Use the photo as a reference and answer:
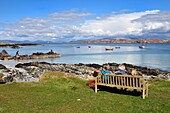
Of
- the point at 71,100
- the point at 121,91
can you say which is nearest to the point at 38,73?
the point at 121,91

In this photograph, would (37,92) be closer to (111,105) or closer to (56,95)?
(56,95)

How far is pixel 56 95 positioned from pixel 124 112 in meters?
5.29

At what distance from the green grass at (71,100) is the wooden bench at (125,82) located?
57 centimetres

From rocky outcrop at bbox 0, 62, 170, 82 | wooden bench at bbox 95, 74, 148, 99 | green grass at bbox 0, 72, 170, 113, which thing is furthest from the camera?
rocky outcrop at bbox 0, 62, 170, 82

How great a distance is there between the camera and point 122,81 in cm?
1565

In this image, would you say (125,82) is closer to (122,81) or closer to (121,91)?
(122,81)

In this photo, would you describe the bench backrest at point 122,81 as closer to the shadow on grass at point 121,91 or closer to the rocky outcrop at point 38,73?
the shadow on grass at point 121,91

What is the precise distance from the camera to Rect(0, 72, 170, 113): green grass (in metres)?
12.2

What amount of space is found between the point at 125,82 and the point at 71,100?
145 inches

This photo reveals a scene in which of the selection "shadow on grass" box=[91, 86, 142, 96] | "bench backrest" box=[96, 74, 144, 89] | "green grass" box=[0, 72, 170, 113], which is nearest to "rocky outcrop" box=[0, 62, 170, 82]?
"shadow on grass" box=[91, 86, 142, 96]

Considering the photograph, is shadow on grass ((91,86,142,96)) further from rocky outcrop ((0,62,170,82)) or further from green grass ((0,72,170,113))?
A: rocky outcrop ((0,62,170,82))

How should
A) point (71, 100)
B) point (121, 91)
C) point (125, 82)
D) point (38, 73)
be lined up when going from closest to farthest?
point (71, 100), point (125, 82), point (121, 91), point (38, 73)

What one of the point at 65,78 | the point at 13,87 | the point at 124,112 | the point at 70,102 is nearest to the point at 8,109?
the point at 70,102

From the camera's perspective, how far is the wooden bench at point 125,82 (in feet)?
48.8
